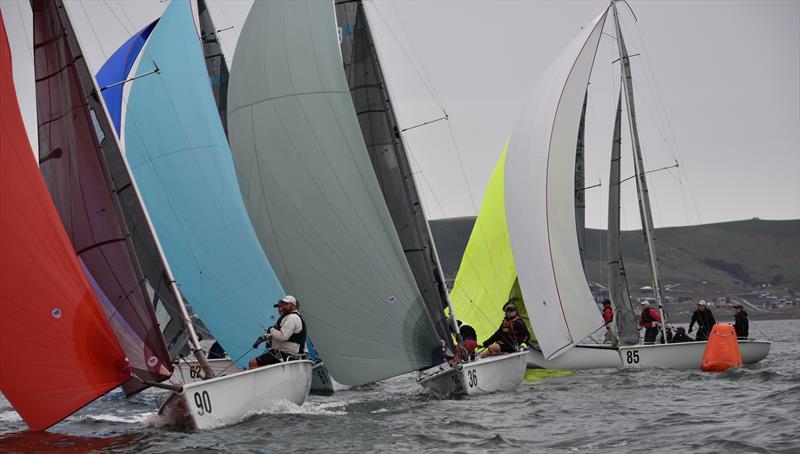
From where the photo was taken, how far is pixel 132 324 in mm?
11375

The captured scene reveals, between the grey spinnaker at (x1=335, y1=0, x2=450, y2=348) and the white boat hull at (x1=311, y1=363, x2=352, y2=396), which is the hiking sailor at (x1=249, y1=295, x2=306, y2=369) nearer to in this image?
the grey spinnaker at (x1=335, y1=0, x2=450, y2=348)

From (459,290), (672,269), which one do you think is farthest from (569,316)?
(672,269)

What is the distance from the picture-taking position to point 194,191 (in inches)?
625

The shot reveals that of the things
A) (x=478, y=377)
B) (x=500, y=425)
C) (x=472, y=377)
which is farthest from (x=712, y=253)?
(x=500, y=425)

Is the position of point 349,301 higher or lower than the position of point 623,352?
higher

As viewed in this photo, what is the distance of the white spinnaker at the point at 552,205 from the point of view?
17156 millimetres

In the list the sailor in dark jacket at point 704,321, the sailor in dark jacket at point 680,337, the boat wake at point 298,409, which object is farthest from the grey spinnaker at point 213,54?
the sailor in dark jacket at point 704,321

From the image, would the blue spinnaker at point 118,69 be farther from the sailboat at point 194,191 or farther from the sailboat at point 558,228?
the sailboat at point 558,228

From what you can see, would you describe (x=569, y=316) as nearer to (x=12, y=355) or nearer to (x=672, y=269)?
(x=12, y=355)

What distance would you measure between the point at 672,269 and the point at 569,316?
5465 inches

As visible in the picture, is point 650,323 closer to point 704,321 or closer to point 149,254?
point 704,321

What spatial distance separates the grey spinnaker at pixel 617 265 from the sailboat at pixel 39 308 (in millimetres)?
11756

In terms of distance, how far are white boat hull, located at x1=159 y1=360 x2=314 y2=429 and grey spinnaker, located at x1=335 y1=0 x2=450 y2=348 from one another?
2.76m

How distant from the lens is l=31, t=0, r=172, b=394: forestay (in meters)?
11.4
